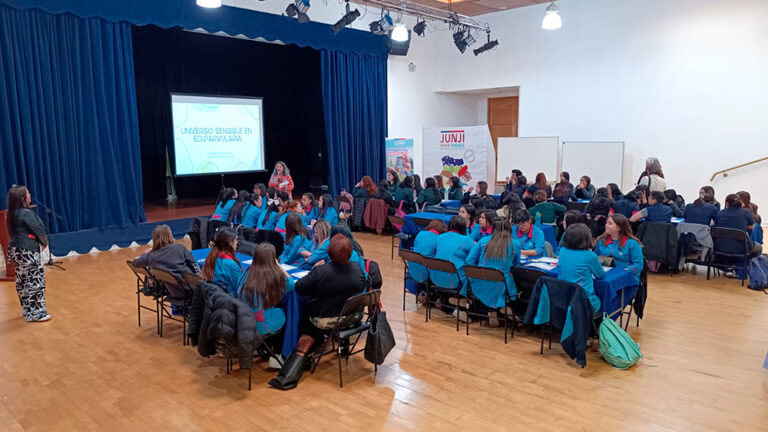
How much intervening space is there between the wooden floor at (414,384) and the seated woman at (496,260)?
1.41 ft

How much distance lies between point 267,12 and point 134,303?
21.5ft

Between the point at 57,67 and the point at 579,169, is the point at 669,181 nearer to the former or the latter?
the point at 579,169

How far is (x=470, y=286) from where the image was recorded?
5023 millimetres

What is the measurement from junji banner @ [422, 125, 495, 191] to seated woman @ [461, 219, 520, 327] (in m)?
6.92

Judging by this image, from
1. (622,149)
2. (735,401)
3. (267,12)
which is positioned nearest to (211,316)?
(735,401)

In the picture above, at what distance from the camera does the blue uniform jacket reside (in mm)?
4773

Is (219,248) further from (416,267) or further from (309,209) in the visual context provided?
(309,209)

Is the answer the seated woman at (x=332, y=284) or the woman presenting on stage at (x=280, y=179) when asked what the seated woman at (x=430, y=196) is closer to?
the woman presenting on stage at (x=280, y=179)

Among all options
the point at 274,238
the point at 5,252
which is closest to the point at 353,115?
the point at 274,238

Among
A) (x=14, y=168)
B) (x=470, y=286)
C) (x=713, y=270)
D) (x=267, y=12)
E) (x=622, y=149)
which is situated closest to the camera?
(x=470, y=286)

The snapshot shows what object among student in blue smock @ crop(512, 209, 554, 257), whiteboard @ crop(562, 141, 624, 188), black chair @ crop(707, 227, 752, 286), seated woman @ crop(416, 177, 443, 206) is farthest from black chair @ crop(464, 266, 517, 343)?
whiteboard @ crop(562, 141, 624, 188)

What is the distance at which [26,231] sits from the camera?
5.39 meters

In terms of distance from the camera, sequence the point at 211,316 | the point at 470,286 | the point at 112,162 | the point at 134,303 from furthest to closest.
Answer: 1. the point at 112,162
2. the point at 134,303
3. the point at 470,286
4. the point at 211,316

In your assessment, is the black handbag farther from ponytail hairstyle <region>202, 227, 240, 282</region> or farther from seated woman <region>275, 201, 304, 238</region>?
seated woman <region>275, 201, 304, 238</region>
